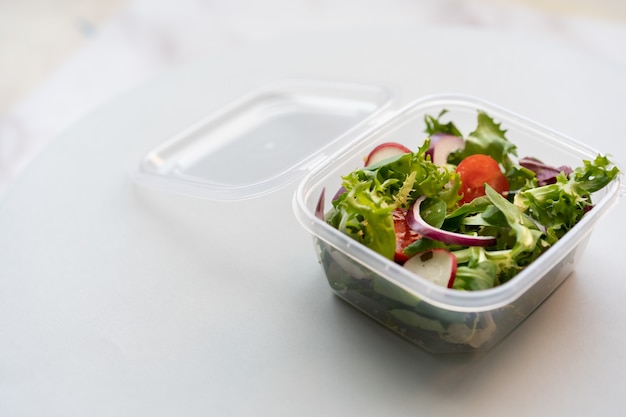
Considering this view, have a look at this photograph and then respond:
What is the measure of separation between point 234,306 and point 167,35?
1.30m

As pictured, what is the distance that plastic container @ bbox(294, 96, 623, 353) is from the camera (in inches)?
39.6

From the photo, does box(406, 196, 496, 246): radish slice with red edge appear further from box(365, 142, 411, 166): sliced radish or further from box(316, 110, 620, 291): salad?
box(365, 142, 411, 166): sliced radish

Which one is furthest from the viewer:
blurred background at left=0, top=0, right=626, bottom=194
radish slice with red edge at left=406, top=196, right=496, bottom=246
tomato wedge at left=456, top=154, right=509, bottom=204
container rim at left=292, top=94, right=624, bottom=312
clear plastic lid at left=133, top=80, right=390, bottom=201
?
blurred background at left=0, top=0, right=626, bottom=194

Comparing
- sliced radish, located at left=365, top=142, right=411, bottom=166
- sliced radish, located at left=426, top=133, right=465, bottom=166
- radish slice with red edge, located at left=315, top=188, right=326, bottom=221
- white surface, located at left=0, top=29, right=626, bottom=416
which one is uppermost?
sliced radish, located at left=365, top=142, right=411, bottom=166

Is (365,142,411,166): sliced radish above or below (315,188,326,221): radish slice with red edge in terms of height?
above

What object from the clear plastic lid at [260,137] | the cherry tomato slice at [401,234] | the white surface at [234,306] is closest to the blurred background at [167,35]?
the white surface at [234,306]

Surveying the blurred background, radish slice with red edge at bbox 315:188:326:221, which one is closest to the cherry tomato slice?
radish slice with red edge at bbox 315:188:326:221

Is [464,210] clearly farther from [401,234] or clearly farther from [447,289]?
[447,289]

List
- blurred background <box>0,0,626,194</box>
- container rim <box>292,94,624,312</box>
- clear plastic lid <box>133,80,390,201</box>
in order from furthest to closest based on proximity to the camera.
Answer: blurred background <box>0,0,626,194</box>, clear plastic lid <box>133,80,390,201</box>, container rim <box>292,94,624,312</box>

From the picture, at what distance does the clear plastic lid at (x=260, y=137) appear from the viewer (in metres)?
1.51

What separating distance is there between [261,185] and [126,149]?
0.48 metres

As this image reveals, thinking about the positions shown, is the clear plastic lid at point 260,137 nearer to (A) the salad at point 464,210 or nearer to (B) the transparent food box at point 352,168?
(B) the transparent food box at point 352,168

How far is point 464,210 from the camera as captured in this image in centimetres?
118

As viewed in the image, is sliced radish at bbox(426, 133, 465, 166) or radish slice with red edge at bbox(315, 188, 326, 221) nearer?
radish slice with red edge at bbox(315, 188, 326, 221)
